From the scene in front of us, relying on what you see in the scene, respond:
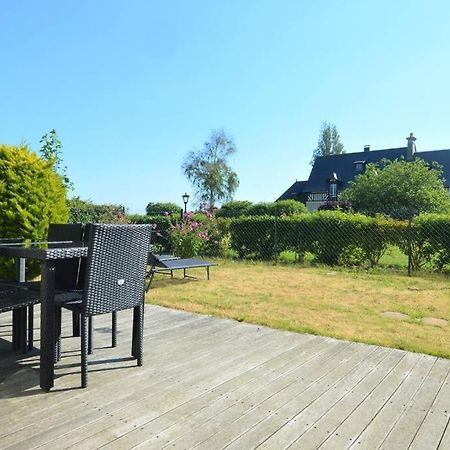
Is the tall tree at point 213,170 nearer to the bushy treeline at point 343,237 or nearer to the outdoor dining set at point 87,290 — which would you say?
the bushy treeline at point 343,237

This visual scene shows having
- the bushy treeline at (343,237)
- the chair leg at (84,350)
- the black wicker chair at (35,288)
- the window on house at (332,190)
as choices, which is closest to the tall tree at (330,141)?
the window on house at (332,190)

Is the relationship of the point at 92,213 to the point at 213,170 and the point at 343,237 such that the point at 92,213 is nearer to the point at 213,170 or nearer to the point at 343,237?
the point at 343,237

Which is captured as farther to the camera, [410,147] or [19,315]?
[410,147]

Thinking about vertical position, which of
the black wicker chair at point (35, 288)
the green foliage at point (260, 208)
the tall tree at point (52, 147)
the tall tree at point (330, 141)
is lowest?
the black wicker chair at point (35, 288)

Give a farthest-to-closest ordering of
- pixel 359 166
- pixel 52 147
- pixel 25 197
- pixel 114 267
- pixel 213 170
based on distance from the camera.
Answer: pixel 359 166
pixel 213 170
pixel 52 147
pixel 25 197
pixel 114 267

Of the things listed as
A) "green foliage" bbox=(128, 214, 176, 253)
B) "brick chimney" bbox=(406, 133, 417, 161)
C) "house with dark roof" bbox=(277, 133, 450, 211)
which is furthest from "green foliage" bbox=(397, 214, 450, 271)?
"brick chimney" bbox=(406, 133, 417, 161)

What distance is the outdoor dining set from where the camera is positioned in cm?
217

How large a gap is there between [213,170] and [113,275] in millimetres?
35253

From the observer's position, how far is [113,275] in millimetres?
2320

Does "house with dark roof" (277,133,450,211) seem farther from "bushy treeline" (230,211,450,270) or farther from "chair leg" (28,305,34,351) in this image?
"chair leg" (28,305,34,351)

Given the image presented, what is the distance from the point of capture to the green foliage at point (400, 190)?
20.6m

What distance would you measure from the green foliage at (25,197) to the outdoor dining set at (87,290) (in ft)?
9.66

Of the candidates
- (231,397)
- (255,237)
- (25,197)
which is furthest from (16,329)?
(255,237)

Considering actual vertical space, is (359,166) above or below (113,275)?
above
